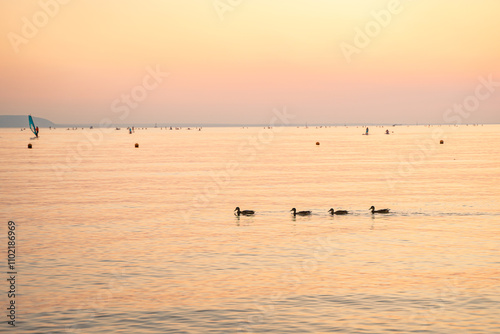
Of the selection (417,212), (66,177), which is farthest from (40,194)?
(417,212)

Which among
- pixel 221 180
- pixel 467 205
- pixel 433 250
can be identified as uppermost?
pixel 221 180

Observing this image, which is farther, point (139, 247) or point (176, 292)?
point (139, 247)

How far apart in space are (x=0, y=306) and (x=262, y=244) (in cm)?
1619

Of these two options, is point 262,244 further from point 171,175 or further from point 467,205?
point 171,175

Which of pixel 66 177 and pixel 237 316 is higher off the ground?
pixel 66 177

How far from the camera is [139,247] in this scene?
35.1 meters

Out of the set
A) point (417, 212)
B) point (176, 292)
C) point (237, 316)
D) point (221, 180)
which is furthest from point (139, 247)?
point (221, 180)

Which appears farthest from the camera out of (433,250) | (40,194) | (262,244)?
(40,194)

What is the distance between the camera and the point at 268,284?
2716cm

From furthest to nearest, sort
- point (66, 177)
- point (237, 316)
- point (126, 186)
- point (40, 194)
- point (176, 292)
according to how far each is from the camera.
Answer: point (66, 177) → point (126, 186) → point (40, 194) → point (176, 292) → point (237, 316)

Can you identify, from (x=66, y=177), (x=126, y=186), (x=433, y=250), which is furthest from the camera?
(x=66, y=177)

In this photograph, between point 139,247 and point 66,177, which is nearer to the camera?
point 139,247

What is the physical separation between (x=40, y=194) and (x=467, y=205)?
4069 centimetres

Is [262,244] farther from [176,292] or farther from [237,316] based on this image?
[237,316]
